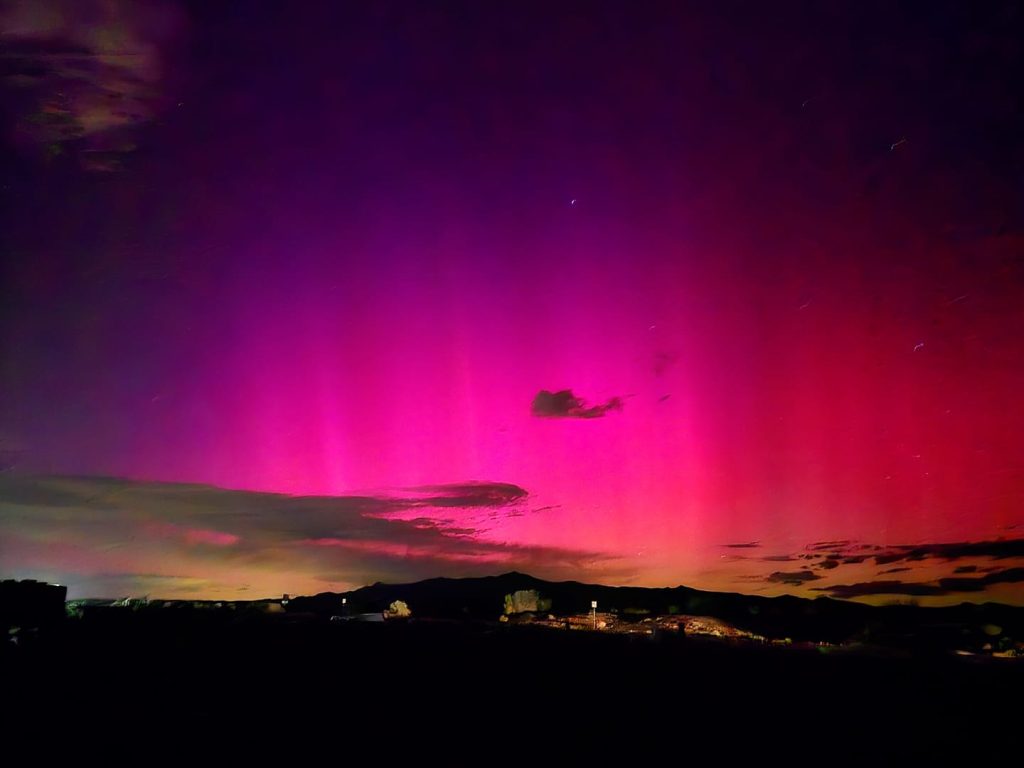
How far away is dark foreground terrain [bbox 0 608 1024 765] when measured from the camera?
1473 cm

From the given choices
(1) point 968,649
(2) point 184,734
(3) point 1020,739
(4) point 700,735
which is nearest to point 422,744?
(2) point 184,734

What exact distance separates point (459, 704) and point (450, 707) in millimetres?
742

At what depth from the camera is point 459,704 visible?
2003 centimetres

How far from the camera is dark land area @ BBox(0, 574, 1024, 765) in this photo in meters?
15.2

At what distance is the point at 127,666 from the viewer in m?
23.6

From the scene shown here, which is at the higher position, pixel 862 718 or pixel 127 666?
pixel 127 666

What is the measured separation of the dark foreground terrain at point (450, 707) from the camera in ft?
48.3

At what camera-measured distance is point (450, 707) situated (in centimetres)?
1936

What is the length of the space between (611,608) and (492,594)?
34.8 m

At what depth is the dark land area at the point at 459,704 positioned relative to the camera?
49.8 feet

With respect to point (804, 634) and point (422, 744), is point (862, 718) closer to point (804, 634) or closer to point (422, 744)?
point (422, 744)

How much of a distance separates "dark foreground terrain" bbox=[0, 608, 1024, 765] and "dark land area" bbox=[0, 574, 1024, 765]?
88mm

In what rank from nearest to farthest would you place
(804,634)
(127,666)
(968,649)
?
(127,666) → (968,649) → (804,634)

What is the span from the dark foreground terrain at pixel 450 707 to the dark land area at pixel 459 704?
88 millimetres
